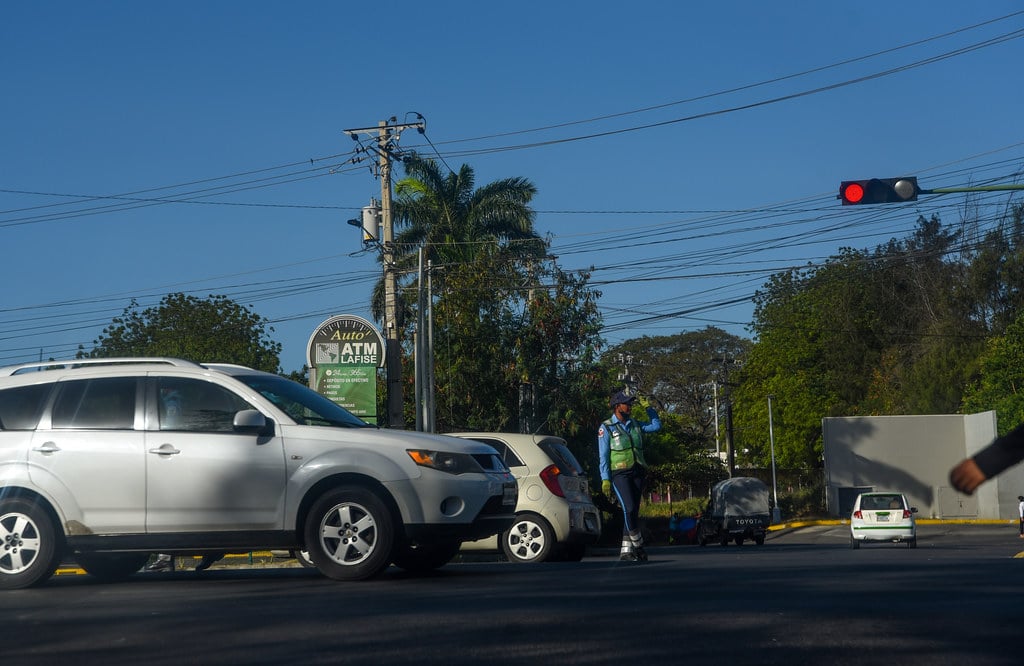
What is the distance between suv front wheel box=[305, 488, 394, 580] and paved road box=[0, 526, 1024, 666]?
0.68ft

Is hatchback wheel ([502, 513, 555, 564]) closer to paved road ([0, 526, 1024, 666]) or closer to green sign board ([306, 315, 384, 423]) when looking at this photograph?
paved road ([0, 526, 1024, 666])

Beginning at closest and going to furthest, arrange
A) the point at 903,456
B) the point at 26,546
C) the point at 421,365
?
the point at 26,546 < the point at 421,365 < the point at 903,456

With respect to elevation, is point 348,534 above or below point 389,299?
below

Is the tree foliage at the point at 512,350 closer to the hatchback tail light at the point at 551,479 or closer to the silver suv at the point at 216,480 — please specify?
the hatchback tail light at the point at 551,479

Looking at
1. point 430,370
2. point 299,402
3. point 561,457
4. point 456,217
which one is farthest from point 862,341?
point 299,402

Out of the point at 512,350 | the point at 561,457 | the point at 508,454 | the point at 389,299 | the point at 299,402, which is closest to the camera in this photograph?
the point at 299,402

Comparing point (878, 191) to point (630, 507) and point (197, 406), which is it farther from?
point (197, 406)

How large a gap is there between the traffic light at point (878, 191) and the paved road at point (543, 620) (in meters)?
11.4

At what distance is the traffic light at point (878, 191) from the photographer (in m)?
20.1

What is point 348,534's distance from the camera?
9.16 m

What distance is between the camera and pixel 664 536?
50.2 meters

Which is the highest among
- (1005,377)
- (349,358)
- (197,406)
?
(1005,377)

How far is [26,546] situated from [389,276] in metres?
24.4

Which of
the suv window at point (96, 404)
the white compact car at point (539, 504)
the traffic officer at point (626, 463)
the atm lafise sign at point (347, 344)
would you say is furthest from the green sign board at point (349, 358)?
the suv window at point (96, 404)
